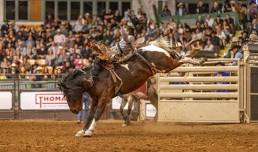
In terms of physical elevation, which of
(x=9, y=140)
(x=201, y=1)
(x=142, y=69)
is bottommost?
(x=9, y=140)

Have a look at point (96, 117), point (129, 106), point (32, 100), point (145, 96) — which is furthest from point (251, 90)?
point (32, 100)

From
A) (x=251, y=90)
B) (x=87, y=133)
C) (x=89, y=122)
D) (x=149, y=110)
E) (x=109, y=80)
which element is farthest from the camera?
(x=149, y=110)

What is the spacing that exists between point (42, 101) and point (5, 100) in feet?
4.10

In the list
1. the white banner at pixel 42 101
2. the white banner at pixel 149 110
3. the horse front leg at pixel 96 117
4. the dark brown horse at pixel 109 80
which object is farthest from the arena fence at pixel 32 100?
the horse front leg at pixel 96 117

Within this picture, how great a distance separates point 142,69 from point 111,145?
11.7 ft

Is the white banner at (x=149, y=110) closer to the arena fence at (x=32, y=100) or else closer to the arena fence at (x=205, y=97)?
the arena fence at (x=205, y=97)

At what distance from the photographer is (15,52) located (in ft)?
100

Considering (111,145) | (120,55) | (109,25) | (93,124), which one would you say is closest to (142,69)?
(120,55)

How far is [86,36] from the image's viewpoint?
32438 mm

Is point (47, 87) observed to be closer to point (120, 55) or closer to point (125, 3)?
point (120, 55)

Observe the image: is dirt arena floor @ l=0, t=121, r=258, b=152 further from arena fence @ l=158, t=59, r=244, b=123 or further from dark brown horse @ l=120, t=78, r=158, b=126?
dark brown horse @ l=120, t=78, r=158, b=126

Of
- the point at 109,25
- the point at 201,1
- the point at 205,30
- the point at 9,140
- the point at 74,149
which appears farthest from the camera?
the point at 201,1

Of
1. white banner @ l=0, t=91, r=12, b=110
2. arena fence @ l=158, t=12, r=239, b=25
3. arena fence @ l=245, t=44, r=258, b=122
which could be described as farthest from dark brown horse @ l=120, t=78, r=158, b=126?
arena fence @ l=158, t=12, r=239, b=25

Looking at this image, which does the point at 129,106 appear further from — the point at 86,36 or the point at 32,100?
the point at 86,36
